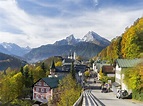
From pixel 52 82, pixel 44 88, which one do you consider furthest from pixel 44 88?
pixel 52 82

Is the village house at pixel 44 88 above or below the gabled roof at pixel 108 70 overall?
below

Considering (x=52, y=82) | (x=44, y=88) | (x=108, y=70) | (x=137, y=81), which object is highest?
(x=108, y=70)

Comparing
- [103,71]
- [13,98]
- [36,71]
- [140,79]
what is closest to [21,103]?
[13,98]

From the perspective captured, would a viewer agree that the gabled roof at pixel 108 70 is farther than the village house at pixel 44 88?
Yes

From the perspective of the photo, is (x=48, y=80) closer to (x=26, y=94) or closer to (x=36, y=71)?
(x=26, y=94)

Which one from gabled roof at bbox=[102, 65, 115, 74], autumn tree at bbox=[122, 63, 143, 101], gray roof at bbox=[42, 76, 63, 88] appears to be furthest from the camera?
gabled roof at bbox=[102, 65, 115, 74]

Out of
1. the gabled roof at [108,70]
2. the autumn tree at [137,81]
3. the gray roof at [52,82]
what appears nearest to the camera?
the autumn tree at [137,81]

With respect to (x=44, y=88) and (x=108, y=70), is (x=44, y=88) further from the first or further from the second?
(x=108, y=70)

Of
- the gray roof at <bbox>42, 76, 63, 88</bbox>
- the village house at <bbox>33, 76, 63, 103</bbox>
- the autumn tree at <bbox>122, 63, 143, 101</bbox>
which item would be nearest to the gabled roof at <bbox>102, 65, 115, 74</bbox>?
the gray roof at <bbox>42, 76, 63, 88</bbox>

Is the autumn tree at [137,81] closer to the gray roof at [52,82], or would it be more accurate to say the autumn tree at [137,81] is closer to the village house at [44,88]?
the gray roof at [52,82]

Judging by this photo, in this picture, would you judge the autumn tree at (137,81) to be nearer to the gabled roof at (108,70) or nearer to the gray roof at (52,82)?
the gray roof at (52,82)

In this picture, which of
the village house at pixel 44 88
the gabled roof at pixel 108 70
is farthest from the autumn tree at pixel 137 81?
the gabled roof at pixel 108 70

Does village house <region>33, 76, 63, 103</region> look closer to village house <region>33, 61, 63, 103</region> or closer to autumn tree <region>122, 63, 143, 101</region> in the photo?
village house <region>33, 61, 63, 103</region>

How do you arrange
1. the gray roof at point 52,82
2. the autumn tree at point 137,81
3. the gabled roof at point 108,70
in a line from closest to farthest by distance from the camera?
the autumn tree at point 137,81 → the gray roof at point 52,82 → the gabled roof at point 108,70
